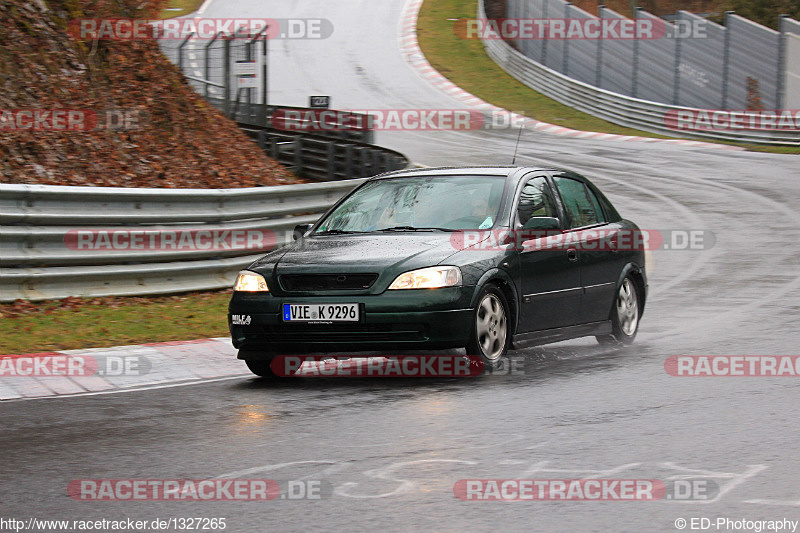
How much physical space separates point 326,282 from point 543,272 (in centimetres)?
185

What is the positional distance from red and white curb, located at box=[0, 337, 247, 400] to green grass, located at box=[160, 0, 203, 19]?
4989cm

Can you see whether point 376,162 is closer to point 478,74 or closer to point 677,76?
point 677,76

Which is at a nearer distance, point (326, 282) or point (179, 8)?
point (326, 282)

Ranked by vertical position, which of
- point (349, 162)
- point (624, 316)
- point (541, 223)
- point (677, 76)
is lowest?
point (624, 316)

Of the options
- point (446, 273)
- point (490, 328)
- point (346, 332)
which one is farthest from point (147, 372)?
point (490, 328)

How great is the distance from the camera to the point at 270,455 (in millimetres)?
6176

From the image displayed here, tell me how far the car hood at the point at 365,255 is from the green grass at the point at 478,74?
86.8ft

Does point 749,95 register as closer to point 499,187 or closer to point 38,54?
point 38,54

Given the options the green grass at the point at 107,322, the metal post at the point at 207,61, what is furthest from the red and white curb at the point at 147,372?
the metal post at the point at 207,61

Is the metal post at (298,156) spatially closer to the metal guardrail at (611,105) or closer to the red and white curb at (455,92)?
the red and white curb at (455,92)

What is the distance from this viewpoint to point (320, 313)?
27.5 ft

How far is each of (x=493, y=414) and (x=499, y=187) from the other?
9.05ft

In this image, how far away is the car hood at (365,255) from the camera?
8406 mm

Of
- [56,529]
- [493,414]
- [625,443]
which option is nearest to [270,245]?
[493,414]
